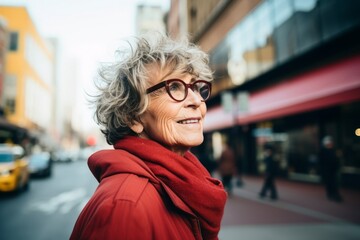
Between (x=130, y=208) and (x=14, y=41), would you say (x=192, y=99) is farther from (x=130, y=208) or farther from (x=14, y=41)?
(x=14, y=41)

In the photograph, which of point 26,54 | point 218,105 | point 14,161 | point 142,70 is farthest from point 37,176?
point 26,54

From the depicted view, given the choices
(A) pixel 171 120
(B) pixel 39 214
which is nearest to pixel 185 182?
(A) pixel 171 120

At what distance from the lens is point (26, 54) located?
47125mm

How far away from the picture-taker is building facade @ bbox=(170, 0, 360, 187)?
991 centimetres

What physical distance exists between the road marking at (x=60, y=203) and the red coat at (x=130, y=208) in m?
8.31

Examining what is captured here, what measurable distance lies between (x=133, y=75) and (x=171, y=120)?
312mm

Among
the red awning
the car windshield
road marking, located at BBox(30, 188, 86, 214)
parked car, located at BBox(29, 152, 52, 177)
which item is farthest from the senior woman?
parked car, located at BBox(29, 152, 52, 177)

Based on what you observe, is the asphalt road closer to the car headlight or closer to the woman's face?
the car headlight

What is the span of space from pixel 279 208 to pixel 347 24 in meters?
6.15

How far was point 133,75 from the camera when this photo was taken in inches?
63.4

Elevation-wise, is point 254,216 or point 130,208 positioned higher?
point 130,208

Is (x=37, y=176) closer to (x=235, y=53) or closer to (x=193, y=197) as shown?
(x=235, y=53)

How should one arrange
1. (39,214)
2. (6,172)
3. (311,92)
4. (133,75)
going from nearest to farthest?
(133,75) → (39,214) → (311,92) → (6,172)

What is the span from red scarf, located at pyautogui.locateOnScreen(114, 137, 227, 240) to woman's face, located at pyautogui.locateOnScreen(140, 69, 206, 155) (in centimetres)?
11
